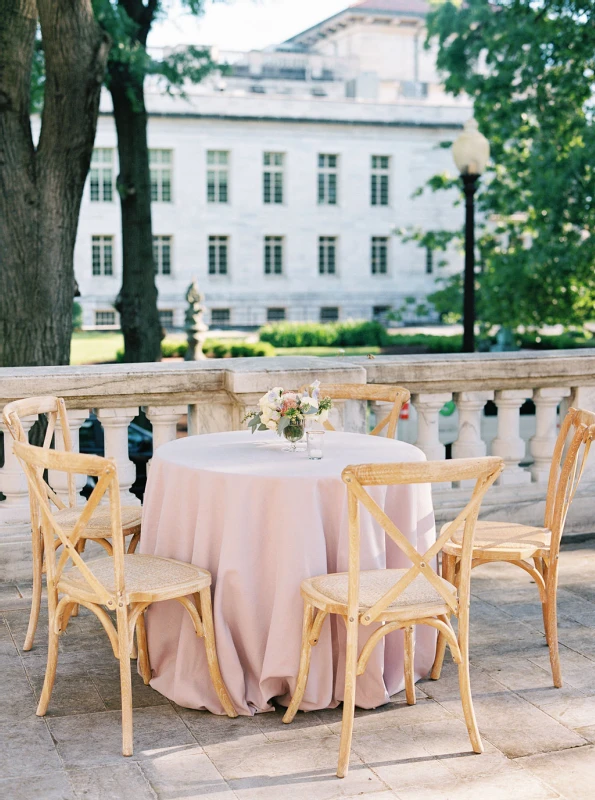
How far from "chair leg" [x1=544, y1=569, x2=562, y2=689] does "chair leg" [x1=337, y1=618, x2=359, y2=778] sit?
40.0 inches

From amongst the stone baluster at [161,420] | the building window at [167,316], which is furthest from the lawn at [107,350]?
the stone baluster at [161,420]

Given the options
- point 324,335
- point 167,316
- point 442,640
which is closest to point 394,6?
point 167,316

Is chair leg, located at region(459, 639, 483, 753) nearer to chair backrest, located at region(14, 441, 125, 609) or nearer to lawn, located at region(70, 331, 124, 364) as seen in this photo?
chair backrest, located at region(14, 441, 125, 609)

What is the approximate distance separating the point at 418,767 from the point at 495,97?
14.2 meters

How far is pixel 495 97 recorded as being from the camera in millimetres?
16109

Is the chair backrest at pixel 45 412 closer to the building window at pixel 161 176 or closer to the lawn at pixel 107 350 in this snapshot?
the lawn at pixel 107 350

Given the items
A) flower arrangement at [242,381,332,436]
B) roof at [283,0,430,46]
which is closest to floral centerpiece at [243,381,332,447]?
flower arrangement at [242,381,332,436]

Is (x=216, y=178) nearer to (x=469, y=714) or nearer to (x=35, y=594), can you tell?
(x=35, y=594)

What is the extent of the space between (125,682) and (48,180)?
4478 mm

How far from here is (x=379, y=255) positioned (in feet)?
143

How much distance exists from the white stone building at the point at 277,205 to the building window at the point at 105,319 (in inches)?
1.8

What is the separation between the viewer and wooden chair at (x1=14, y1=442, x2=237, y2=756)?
357 centimetres

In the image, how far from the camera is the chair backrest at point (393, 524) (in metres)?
3.33

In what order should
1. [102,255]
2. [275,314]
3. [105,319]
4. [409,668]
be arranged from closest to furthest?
[409,668] < [105,319] < [102,255] < [275,314]
